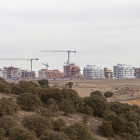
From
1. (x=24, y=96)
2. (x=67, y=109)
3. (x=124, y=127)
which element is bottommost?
(x=124, y=127)

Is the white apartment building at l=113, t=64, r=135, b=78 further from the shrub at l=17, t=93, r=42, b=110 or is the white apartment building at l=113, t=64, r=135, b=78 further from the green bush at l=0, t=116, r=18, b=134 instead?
the green bush at l=0, t=116, r=18, b=134

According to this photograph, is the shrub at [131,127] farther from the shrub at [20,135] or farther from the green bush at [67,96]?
the shrub at [20,135]

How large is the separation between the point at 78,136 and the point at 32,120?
81.5 inches

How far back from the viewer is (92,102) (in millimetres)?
15953

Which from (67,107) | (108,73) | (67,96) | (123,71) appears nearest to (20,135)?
(67,107)

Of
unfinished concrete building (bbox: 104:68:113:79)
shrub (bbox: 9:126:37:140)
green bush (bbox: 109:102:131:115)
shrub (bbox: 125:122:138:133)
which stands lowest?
shrub (bbox: 125:122:138:133)

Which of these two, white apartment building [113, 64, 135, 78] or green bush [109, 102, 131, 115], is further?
white apartment building [113, 64, 135, 78]

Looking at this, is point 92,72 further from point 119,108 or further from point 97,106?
point 97,106

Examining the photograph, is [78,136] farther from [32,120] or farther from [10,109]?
[10,109]

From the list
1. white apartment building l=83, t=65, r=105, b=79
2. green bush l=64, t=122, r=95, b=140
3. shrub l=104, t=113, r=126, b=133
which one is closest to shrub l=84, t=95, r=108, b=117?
shrub l=104, t=113, r=126, b=133

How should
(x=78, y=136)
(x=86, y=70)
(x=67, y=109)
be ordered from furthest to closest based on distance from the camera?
(x=86, y=70)
(x=67, y=109)
(x=78, y=136)

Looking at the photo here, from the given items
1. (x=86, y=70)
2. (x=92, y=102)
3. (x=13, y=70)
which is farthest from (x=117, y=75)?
(x=92, y=102)

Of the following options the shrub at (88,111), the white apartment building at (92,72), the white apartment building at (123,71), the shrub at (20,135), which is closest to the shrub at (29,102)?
the shrub at (88,111)

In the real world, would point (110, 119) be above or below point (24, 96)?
below
